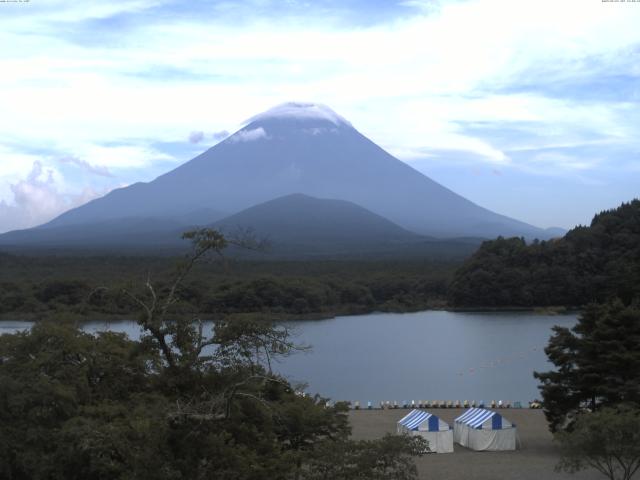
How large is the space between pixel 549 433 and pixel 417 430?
2.54m

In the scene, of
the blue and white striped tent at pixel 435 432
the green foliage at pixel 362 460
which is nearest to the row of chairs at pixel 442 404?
the blue and white striped tent at pixel 435 432

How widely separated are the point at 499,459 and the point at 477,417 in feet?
3.53

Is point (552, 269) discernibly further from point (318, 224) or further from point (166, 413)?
point (318, 224)

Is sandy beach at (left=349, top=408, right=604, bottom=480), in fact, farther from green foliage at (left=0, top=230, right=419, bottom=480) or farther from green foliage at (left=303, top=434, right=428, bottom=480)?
green foliage at (left=0, top=230, right=419, bottom=480)

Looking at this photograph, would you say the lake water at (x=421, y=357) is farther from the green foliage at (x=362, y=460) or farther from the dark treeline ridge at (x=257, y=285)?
the green foliage at (x=362, y=460)

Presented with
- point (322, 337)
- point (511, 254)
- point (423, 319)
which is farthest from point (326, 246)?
point (322, 337)

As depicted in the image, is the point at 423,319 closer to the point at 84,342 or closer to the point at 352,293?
the point at 352,293

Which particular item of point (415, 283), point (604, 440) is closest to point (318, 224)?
point (415, 283)

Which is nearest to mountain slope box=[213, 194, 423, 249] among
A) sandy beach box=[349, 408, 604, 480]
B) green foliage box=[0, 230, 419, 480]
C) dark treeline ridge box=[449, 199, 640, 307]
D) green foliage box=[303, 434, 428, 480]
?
dark treeline ridge box=[449, 199, 640, 307]

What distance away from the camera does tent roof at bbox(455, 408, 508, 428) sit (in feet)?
40.1

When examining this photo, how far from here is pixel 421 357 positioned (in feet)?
77.4

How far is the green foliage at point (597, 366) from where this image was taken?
1150cm

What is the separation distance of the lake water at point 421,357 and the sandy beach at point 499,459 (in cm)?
264

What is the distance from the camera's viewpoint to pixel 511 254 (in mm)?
40062
